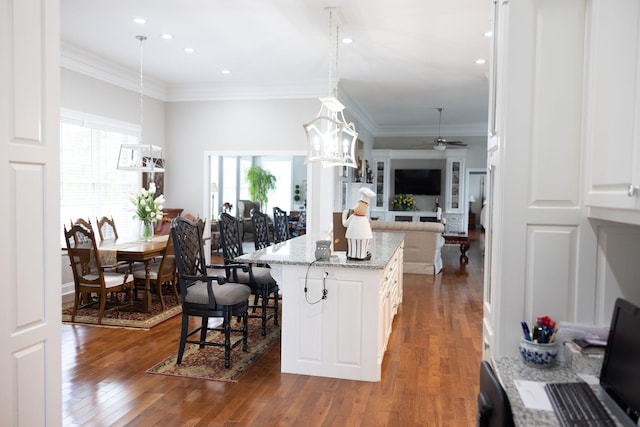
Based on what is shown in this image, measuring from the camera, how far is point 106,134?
682 cm

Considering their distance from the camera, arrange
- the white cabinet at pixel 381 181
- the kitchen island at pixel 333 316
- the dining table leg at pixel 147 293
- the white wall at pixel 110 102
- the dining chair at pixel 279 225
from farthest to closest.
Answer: the white cabinet at pixel 381 181, the white wall at pixel 110 102, the dining chair at pixel 279 225, the dining table leg at pixel 147 293, the kitchen island at pixel 333 316

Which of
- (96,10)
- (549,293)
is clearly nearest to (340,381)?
(549,293)

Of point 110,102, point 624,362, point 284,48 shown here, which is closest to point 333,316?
point 624,362

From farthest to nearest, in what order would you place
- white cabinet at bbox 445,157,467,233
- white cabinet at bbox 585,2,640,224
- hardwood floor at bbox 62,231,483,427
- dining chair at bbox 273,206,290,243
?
white cabinet at bbox 445,157,467,233 < dining chair at bbox 273,206,290,243 < hardwood floor at bbox 62,231,483,427 < white cabinet at bbox 585,2,640,224

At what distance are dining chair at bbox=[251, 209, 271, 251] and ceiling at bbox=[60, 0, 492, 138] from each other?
203 centimetres

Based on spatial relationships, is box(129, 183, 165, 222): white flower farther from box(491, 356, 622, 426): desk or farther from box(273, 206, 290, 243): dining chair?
box(491, 356, 622, 426): desk

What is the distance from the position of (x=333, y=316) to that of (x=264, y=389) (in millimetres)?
Result: 704

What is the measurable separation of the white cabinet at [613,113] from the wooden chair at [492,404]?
660 mm

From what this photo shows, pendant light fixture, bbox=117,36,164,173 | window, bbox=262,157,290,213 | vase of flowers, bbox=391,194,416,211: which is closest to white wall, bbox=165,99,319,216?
pendant light fixture, bbox=117,36,164,173

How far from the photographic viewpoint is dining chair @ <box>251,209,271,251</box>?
5172mm

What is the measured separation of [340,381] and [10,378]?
2.22 m

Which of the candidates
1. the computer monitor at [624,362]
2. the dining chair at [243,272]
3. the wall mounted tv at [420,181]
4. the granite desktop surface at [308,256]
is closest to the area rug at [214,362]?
the dining chair at [243,272]

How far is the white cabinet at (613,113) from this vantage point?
1.52 metres

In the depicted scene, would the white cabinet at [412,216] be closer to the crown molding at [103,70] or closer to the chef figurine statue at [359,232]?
the crown molding at [103,70]
